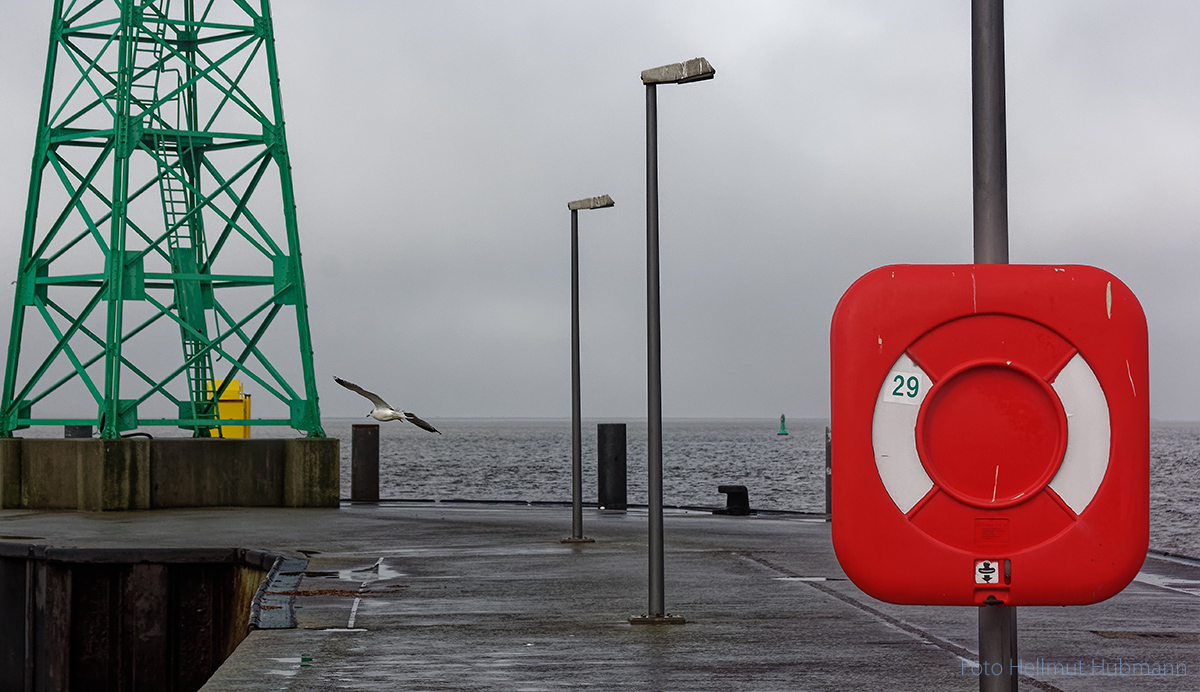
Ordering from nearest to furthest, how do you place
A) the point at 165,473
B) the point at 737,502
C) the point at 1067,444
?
the point at 1067,444 → the point at 165,473 → the point at 737,502

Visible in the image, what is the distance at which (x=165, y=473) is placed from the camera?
24141 mm

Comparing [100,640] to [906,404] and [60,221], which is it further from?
[906,404]

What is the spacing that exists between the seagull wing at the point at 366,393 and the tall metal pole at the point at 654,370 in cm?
378

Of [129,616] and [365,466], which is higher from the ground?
[365,466]

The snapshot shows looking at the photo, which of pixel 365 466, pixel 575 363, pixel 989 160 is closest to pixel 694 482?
pixel 365 466

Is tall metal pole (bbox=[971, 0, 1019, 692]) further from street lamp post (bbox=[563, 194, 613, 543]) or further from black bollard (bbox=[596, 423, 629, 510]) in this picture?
black bollard (bbox=[596, 423, 629, 510])

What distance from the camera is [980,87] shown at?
3.71 metres

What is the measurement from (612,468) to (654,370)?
51.0 feet

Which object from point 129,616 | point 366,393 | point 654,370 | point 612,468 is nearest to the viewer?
point 654,370

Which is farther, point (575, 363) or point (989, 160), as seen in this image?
point (575, 363)

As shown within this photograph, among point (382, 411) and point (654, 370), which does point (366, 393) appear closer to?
point (382, 411)

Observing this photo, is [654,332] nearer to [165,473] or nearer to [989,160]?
[989,160]

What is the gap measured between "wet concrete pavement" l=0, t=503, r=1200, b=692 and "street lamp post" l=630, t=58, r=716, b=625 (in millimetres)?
394

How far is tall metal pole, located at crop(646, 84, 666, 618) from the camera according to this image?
35.4 feet
